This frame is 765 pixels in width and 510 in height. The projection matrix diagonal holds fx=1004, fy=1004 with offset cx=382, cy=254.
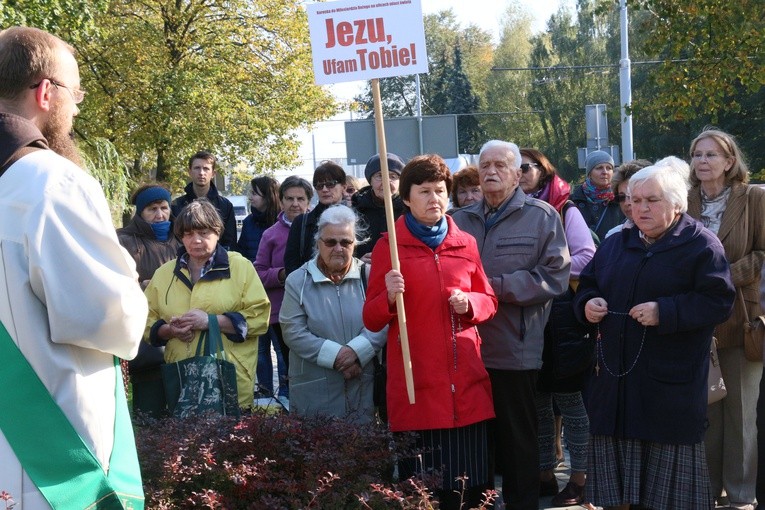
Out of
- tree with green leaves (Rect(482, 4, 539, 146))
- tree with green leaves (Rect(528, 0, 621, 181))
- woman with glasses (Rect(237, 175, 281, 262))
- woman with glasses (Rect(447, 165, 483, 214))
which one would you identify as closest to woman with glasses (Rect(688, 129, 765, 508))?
woman with glasses (Rect(447, 165, 483, 214))

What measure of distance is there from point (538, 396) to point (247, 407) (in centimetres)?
182

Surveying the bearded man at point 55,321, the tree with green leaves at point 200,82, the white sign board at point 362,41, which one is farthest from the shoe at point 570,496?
the tree with green leaves at point 200,82

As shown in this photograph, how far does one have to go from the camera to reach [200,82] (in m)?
26.8

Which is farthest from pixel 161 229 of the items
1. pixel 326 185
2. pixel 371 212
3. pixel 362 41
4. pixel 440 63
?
pixel 440 63

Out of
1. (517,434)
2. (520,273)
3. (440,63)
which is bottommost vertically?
(517,434)

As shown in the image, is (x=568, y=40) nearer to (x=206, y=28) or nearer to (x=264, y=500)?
(x=206, y=28)

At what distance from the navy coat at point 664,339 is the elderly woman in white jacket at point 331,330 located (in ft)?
4.35

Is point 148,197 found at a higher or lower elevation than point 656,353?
higher

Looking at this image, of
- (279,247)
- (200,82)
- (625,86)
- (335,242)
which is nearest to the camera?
(335,242)

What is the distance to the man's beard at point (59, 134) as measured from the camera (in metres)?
2.88

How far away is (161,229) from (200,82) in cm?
2044

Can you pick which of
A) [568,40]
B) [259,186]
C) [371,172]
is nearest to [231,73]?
[259,186]

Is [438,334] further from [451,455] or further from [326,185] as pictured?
[326,185]

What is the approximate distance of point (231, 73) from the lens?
29031 millimetres
